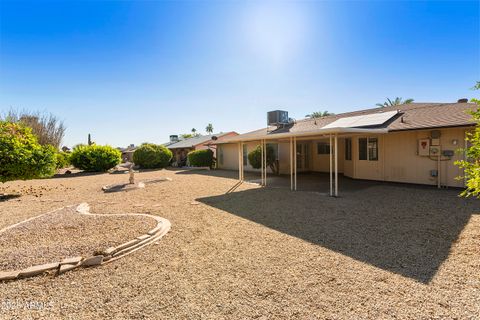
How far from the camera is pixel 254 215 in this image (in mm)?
6422

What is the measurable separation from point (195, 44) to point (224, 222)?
9.76 metres

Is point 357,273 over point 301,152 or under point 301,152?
under

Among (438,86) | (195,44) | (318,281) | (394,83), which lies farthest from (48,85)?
(438,86)

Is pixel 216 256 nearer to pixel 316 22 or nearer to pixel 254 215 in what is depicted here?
pixel 254 215

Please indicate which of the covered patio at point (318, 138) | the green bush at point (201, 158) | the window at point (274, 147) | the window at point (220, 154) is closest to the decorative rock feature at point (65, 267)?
the covered patio at point (318, 138)

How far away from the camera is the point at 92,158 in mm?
19672

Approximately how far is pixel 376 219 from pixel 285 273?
364 centimetres

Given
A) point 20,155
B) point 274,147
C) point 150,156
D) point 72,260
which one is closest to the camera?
point 72,260

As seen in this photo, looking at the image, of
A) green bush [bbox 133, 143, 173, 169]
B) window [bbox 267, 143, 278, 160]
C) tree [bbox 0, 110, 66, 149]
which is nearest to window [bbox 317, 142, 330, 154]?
window [bbox 267, 143, 278, 160]

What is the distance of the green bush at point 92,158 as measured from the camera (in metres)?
19.7

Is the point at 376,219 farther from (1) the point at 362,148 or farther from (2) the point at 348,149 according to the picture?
(2) the point at 348,149

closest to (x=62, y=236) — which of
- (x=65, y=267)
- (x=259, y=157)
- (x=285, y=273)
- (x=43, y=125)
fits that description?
(x=65, y=267)

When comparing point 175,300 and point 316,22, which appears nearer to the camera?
point 175,300

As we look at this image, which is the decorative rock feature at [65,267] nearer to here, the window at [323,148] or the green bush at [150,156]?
the window at [323,148]
